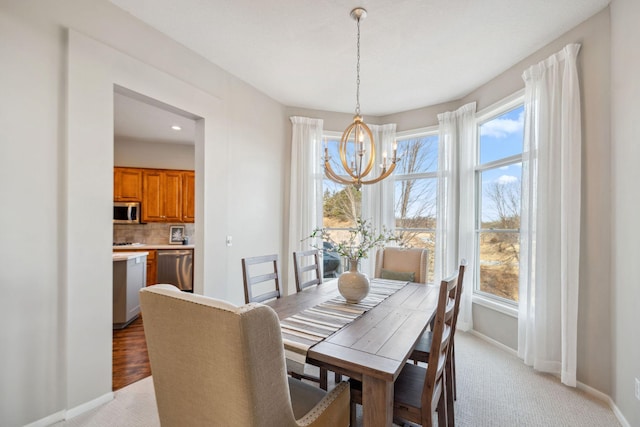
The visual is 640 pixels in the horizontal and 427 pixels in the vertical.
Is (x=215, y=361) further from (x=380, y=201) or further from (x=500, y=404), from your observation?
(x=380, y=201)

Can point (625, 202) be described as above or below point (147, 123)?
below

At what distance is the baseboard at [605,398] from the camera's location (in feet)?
6.34

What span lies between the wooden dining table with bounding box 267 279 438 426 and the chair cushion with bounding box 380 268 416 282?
0.83 metres

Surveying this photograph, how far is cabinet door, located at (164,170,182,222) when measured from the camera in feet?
18.0

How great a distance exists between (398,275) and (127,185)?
4.95m

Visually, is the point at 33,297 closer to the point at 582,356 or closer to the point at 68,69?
the point at 68,69

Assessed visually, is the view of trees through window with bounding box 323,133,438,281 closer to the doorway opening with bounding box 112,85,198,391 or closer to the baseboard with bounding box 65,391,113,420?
the doorway opening with bounding box 112,85,198,391

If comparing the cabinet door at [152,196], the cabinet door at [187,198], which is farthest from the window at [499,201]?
the cabinet door at [152,196]

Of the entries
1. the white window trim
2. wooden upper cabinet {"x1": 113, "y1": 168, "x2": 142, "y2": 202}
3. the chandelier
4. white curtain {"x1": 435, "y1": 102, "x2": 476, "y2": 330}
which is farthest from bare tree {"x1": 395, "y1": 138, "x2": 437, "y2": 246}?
wooden upper cabinet {"x1": 113, "y1": 168, "x2": 142, "y2": 202}

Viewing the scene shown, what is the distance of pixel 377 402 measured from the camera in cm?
122

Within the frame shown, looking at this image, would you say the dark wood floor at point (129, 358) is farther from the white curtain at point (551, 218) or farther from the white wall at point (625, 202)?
the white wall at point (625, 202)

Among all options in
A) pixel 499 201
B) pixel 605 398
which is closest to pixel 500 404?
pixel 605 398

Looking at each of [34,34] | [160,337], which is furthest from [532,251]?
[34,34]

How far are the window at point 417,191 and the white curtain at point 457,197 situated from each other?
9.5 inches
